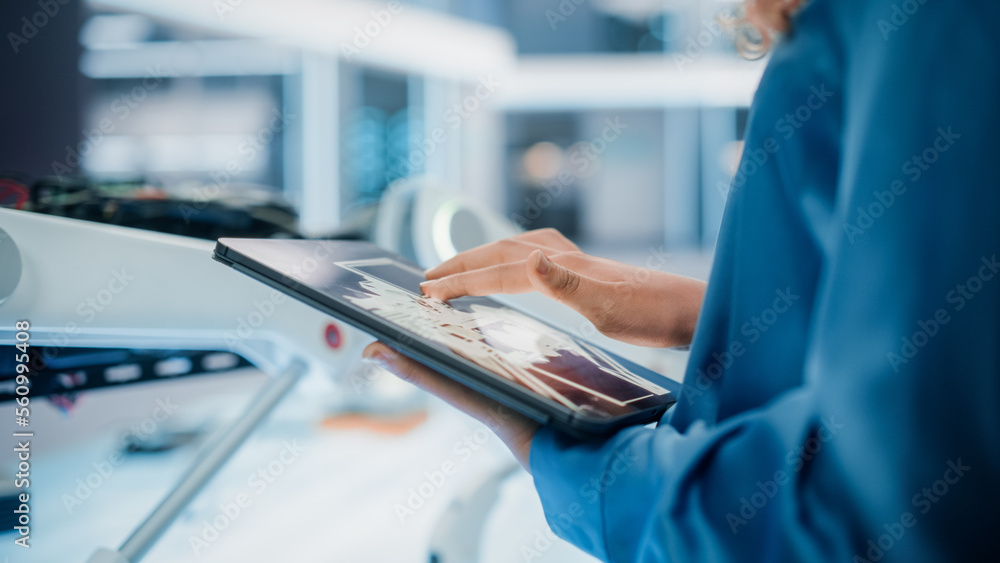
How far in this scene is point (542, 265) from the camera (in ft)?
1.57

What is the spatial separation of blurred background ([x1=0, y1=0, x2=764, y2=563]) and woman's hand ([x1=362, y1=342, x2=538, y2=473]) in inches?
15.5

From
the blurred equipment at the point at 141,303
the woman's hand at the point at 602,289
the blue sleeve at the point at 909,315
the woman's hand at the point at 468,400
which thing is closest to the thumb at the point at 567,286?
the woman's hand at the point at 602,289

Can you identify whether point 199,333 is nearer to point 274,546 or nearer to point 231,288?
point 231,288

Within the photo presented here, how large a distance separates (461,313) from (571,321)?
546 mm

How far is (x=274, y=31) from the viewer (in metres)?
3.53

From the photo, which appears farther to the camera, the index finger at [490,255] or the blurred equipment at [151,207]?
the blurred equipment at [151,207]

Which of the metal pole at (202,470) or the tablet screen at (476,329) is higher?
the tablet screen at (476,329)

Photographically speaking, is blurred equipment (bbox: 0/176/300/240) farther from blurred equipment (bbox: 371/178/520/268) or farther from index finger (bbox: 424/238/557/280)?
index finger (bbox: 424/238/557/280)

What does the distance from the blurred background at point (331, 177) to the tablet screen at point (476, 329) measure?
0.28 metres

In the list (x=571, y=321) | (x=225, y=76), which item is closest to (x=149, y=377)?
(x=571, y=321)

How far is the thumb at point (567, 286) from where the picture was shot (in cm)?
48

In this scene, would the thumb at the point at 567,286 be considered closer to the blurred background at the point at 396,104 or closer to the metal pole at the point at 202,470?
the blurred background at the point at 396,104

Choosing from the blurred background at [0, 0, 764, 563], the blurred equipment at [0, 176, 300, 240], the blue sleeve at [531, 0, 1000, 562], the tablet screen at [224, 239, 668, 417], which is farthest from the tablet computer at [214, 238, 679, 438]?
the blurred equipment at [0, 176, 300, 240]

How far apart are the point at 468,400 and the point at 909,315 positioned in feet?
1.00
